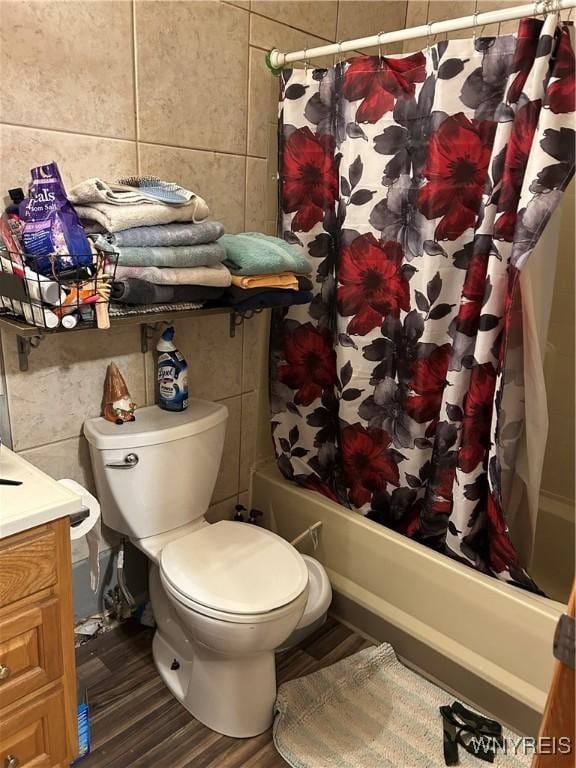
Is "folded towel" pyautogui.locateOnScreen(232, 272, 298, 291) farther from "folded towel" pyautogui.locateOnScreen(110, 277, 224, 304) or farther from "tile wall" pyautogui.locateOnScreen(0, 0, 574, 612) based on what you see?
"tile wall" pyautogui.locateOnScreen(0, 0, 574, 612)

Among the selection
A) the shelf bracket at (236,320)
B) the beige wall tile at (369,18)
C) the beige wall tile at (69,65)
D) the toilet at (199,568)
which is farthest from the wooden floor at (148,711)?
the beige wall tile at (369,18)

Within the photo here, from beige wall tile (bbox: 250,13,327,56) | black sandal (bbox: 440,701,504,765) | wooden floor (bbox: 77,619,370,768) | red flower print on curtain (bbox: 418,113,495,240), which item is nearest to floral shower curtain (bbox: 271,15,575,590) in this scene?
red flower print on curtain (bbox: 418,113,495,240)

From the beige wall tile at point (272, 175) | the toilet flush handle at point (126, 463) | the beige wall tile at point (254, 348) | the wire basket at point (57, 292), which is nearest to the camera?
the wire basket at point (57, 292)

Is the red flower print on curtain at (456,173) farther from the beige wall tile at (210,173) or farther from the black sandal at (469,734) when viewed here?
the black sandal at (469,734)

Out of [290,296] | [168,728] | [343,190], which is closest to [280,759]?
[168,728]

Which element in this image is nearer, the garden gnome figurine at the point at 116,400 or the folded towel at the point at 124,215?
the folded towel at the point at 124,215

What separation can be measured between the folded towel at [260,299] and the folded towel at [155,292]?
0.06 metres

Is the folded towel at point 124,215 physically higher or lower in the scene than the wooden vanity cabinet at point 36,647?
higher

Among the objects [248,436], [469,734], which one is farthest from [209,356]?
[469,734]

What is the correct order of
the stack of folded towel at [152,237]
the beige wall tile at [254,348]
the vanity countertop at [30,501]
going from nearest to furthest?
the vanity countertop at [30,501], the stack of folded towel at [152,237], the beige wall tile at [254,348]

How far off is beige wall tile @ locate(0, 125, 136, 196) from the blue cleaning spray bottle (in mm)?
462

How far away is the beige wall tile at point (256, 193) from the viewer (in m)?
1.87

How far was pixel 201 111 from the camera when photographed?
1689mm

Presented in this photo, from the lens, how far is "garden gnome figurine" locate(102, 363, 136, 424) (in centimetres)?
163
